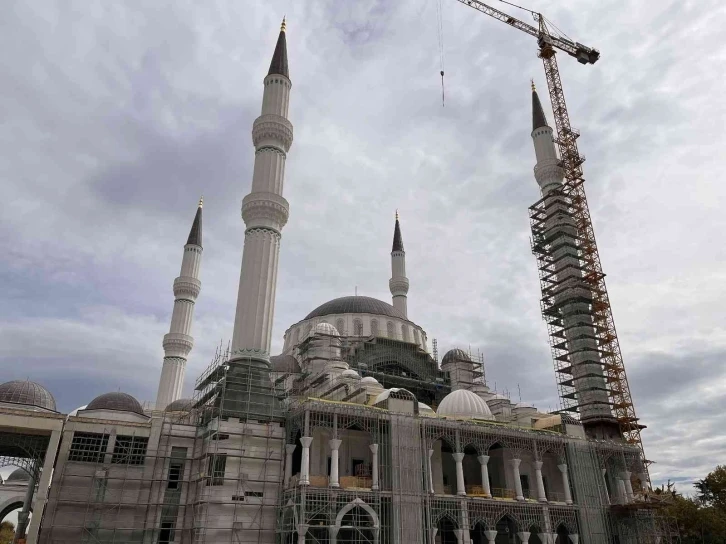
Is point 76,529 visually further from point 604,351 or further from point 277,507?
point 604,351

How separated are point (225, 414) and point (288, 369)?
14952 mm

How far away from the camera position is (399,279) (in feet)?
201

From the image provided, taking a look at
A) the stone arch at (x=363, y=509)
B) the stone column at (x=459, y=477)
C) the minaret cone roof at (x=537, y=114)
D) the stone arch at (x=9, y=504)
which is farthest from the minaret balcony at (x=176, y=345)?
the minaret cone roof at (x=537, y=114)

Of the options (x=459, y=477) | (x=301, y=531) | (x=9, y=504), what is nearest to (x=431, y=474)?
(x=459, y=477)

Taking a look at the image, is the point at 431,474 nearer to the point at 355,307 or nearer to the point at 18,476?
the point at 355,307

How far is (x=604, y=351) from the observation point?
45125 mm

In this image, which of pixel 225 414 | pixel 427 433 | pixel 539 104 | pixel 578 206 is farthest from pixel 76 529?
pixel 539 104

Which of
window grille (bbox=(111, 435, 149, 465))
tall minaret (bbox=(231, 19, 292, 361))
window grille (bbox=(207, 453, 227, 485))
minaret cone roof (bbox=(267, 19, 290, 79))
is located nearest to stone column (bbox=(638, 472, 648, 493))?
tall minaret (bbox=(231, 19, 292, 361))

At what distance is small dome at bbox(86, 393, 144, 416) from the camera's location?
32812 mm

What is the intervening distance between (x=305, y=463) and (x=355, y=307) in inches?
1004

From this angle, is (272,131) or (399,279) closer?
(272,131)

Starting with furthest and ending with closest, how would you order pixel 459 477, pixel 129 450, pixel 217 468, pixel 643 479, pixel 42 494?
pixel 643 479, pixel 459 477, pixel 217 468, pixel 129 450, pixel 42 494

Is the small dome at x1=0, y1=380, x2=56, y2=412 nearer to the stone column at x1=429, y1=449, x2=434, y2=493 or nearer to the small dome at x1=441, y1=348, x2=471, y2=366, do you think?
the stone column at x1=429, y1=449, x2=434, y2=493

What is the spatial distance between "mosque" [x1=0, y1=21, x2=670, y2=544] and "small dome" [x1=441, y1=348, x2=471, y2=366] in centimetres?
513
